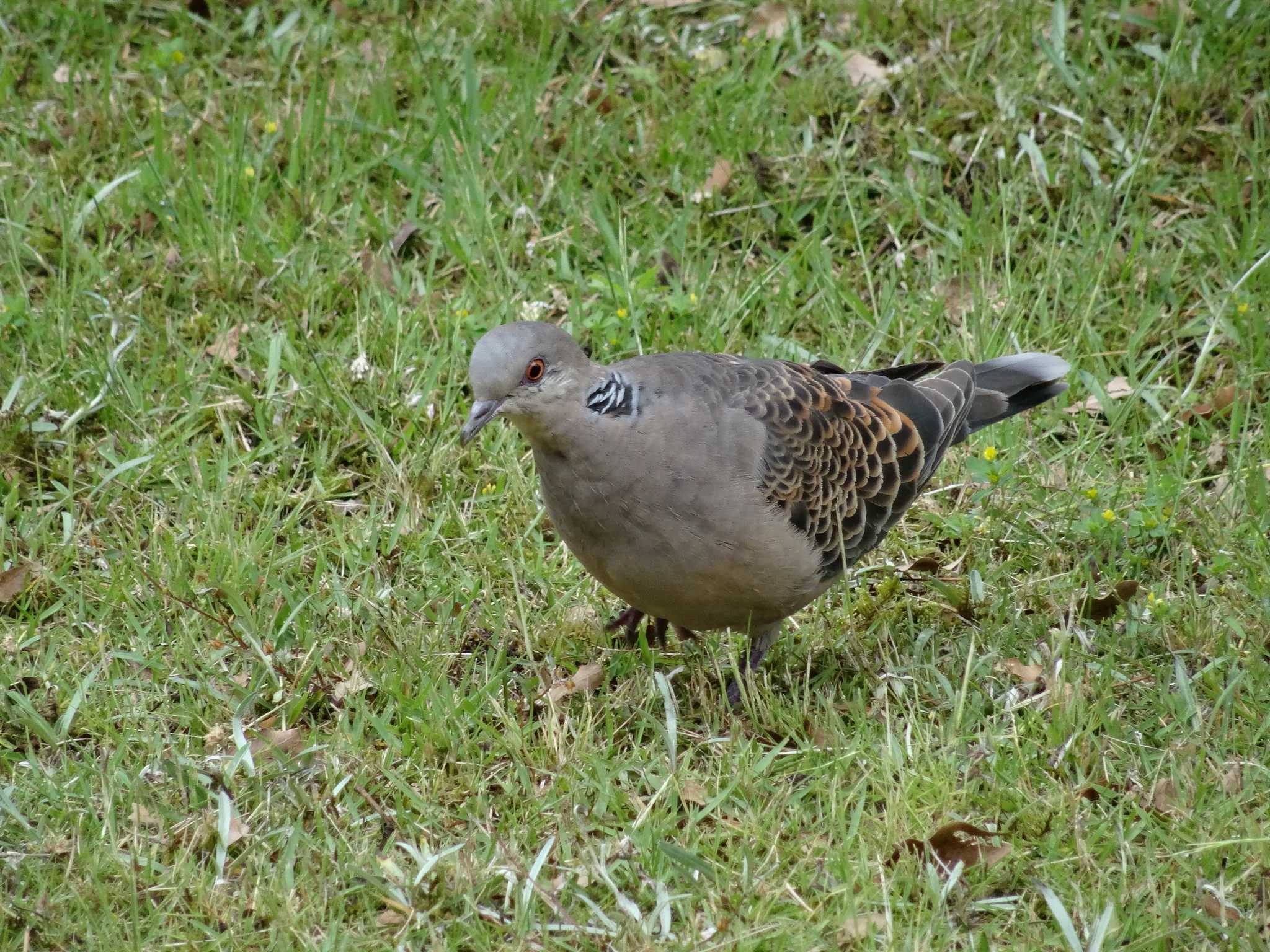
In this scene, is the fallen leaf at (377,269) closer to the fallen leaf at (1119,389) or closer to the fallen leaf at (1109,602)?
the fallen leaf at (1119,389)

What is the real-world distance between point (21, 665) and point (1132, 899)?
3150 millimetres

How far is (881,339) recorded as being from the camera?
5.50 metres

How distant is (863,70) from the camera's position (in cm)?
655

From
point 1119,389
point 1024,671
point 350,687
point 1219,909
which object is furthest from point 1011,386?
point 350,687

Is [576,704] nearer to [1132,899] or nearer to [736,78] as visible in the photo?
[1132,899]

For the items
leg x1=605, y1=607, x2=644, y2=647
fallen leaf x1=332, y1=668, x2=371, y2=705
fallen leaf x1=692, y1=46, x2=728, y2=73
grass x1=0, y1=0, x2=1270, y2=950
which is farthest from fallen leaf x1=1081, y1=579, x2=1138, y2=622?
fallen leaf x1=692, y1=46, x2=728, y2=73

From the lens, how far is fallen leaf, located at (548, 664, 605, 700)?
4199mm

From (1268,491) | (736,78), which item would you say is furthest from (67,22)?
(1268,491)

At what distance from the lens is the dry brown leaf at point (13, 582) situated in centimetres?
448

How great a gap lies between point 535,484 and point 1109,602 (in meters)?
1.93

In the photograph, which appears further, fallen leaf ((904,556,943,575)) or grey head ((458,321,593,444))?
fallen leaf ((904,556,943,575))

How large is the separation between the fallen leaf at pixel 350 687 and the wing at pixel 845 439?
51.3 inches

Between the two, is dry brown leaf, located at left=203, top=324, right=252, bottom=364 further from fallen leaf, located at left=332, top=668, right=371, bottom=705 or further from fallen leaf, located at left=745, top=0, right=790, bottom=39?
fallen leaf, located at left=745, top=0, right=790, bottom=39

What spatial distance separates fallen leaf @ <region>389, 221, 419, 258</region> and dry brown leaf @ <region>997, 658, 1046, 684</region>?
121 inches
